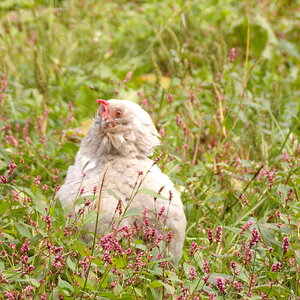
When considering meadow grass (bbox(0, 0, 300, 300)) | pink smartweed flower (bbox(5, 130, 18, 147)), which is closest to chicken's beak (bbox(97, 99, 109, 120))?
meadow grass (bbox(0, 0, 300, 300))

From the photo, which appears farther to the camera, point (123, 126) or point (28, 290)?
point (123, 126)

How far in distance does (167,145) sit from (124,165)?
0.87 metres

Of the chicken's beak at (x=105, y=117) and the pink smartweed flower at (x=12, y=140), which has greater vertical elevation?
the chicken's beak at (x=105, y=117)

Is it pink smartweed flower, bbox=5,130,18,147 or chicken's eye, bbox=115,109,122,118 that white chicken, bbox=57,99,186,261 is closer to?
chicken's eye, bbox=115,109,122,118

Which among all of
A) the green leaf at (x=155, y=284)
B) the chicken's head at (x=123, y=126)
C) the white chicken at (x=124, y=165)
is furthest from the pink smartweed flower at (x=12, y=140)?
the green leaf at (x=155, y=284)

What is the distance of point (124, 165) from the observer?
289 cm

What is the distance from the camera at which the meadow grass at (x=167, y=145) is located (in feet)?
7.50

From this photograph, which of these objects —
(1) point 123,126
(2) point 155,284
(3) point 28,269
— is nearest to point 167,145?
(1) point 123,126

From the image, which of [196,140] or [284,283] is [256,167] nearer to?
[196,140]

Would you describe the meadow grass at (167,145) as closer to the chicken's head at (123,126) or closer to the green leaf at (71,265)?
the green leaf at (71,265)

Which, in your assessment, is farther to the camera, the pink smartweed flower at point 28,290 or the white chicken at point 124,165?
the white chicken at point 124,165

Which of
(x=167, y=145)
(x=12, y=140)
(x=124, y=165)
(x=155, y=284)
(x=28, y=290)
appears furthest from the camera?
(x=167, y=145)

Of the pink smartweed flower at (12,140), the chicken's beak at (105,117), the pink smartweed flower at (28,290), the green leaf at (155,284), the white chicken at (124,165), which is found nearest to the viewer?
the pink smartweed flower at (28,290)

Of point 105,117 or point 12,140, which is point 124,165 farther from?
point 12,140
